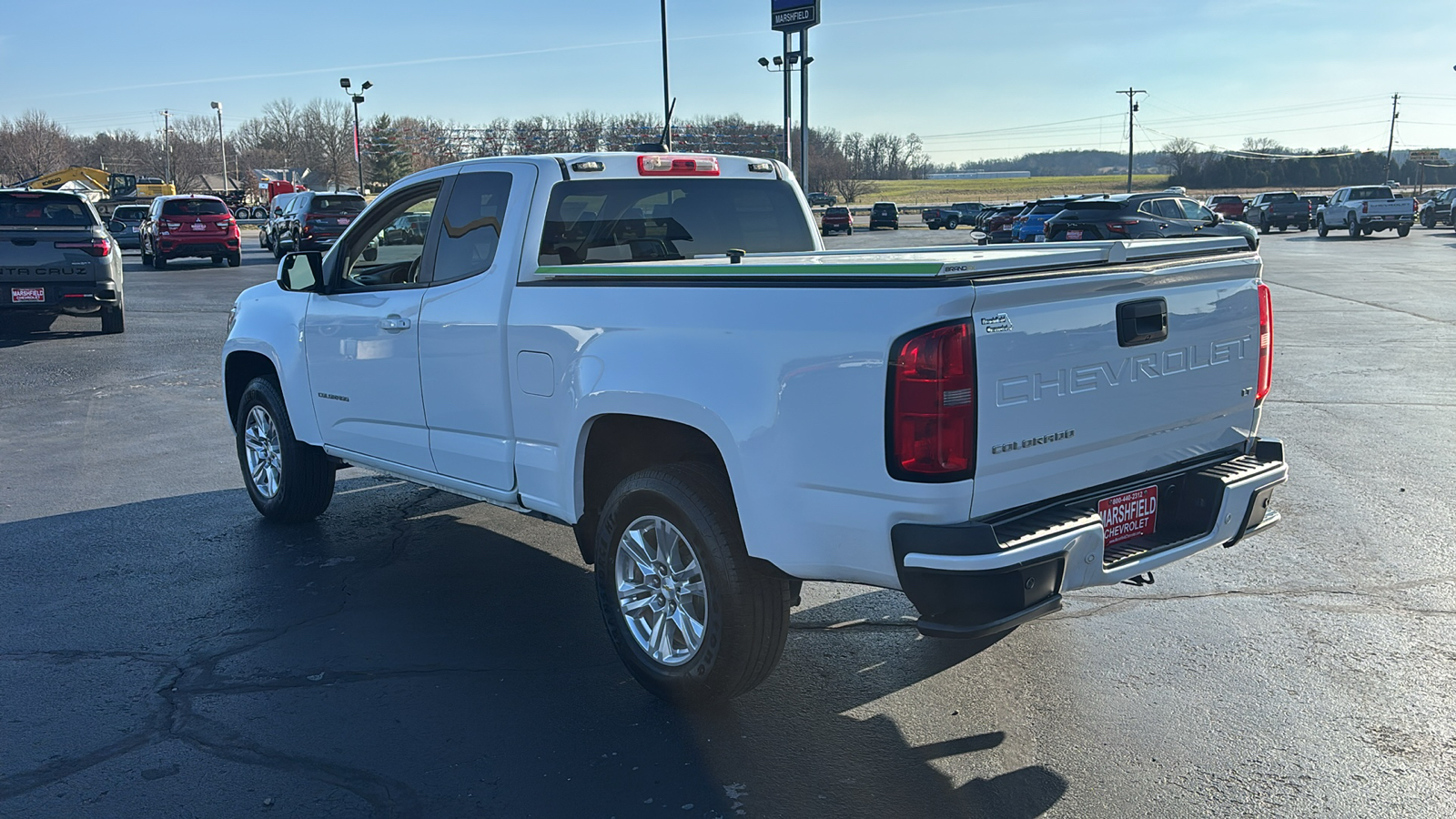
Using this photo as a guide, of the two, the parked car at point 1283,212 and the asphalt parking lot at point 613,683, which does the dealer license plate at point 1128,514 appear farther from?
the parked car at point 1283,212

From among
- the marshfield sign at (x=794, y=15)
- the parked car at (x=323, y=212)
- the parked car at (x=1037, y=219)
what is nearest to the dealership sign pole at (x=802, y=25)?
the marshfield sign at (x=794, y=15)

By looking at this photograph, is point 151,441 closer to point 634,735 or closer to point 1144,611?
point 634,735

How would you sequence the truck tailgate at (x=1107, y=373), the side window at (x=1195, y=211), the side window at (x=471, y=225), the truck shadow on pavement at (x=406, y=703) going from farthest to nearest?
the side window at (x=1195, y=211), the side window at (x=471, y=225), the truck shadow on pavement at (x=406, y=703), the truck tailgate at (x=1107, y=373)

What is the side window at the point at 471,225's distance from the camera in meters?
5.04

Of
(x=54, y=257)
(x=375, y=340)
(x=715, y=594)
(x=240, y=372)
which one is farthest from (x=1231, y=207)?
(x=715, y=594)

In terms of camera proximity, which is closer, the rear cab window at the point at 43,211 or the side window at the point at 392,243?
the side window at the point at 392,243

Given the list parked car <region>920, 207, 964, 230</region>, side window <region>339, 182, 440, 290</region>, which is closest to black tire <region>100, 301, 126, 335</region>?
side window <region>339, 182, 440, 290</region>

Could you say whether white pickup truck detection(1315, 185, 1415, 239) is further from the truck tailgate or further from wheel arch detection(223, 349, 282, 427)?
wheel arch detection(223, 349, 282, 427)

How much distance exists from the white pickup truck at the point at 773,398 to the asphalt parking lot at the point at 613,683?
514 millimetres

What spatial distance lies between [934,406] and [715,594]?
1.09 m

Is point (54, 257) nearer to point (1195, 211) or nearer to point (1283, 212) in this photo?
point (1195, 211)

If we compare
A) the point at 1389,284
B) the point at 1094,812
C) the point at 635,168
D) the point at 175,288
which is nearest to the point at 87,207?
the point at 175,288

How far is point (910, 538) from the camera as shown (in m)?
3.34

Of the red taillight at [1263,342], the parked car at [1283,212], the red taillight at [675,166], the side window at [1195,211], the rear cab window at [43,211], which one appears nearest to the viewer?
the red taillight at [1263,342]
